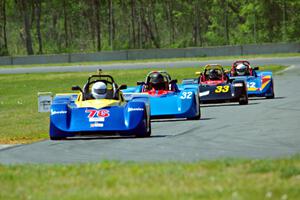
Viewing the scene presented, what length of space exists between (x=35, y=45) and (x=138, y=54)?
138 ft

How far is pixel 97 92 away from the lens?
→ 1928 centimetres

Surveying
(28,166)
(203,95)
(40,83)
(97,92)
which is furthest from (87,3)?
(28,166)

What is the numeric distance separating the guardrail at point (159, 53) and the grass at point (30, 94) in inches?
545

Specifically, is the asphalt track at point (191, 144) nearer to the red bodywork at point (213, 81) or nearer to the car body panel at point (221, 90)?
the car body panel at point (221, 90)

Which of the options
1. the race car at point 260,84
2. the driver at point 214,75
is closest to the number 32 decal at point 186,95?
the driver at point 214,75

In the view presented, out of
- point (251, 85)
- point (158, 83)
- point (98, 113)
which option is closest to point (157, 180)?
point (98, 113)

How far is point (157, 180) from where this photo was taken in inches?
412

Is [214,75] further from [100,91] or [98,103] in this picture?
[98,103]

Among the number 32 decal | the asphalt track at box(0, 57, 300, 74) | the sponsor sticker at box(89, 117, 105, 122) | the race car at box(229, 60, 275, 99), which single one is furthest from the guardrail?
the sponsor sticker at box(89, 117, 105, 122)

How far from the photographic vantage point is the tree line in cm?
8662

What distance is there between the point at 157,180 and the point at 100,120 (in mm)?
7382

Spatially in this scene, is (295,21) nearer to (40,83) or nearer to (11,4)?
(11,4)

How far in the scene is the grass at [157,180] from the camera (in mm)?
9375

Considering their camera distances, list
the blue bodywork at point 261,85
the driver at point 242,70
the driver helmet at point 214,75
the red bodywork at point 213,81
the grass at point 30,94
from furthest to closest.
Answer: the driver at point 242,70 → the blue bodywork at point 261,85 → the driver helmet at point 214,75 → the red bodywork at point 213,81 → the grass at point 30,94
